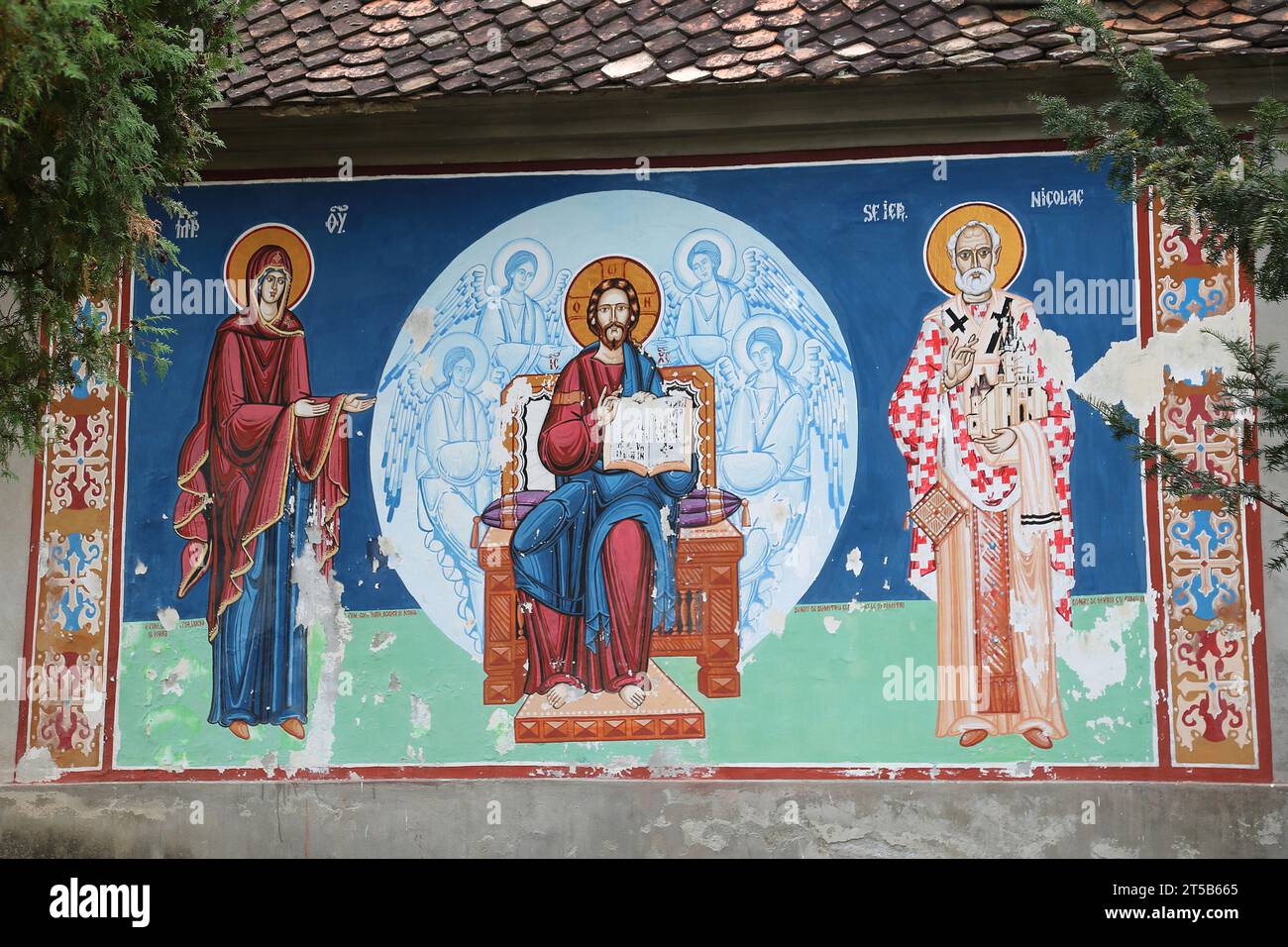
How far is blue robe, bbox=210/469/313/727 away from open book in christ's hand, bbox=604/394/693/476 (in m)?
1.83

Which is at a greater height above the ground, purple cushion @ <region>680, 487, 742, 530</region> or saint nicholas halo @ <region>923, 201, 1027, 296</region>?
saint nicholas halo @ <region>923, 201, 1027, 296</region>

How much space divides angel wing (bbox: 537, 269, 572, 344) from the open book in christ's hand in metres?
0.62

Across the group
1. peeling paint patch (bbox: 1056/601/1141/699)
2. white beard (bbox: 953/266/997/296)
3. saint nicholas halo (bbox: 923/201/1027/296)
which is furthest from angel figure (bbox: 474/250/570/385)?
peeling paint patch (bbox: 1056/601/1141/699)

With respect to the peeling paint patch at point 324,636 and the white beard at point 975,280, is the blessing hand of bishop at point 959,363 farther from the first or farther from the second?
the peeling paint patch at point 324,636

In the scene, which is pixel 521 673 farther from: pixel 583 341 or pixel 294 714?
pixel 583 341

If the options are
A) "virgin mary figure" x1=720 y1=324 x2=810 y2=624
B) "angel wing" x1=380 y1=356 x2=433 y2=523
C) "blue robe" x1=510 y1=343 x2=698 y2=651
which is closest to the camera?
"virgin mary figure" x1=720 y1=324 x2=810 y2=624

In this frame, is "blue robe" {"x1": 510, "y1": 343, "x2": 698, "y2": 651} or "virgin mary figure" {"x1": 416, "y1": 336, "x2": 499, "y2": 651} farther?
"virgin mary figure" {"x1": 416, "y1": 336, "x2": 499, "y2": 651}

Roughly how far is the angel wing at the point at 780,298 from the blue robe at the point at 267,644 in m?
2.84

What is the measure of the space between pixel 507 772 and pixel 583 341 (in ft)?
8.05

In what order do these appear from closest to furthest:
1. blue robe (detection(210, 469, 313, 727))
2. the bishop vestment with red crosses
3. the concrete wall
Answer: the concrete wall
the bishop vestment with red crosses
blue robe (detection(210, 469, 313, 727))

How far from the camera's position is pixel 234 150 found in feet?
30.9

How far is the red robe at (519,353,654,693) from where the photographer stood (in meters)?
8.77

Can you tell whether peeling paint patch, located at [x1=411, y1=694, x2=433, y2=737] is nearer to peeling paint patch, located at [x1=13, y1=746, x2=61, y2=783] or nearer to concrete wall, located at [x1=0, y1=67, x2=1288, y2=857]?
concrete wall, located at [x1=0, y1=67, x2=1288, y2=857]

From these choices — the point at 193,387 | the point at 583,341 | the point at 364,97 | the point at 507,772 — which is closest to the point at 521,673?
the point at 507,772
